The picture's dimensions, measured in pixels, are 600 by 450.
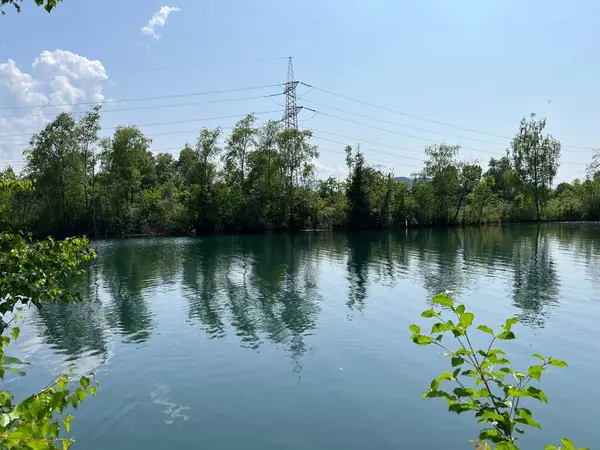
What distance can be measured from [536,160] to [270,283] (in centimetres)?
8044

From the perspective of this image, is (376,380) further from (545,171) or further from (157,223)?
(545,171)

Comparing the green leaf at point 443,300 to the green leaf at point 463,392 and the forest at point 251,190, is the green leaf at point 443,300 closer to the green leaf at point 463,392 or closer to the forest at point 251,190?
the green leaf at point 463,392

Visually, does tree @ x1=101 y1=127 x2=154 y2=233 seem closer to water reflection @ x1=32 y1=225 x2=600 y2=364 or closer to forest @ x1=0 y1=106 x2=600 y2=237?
forest @ x1=0 y1=106 x2=600 y2=237

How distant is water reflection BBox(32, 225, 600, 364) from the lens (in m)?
16.4

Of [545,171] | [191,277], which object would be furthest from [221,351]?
[545,171]

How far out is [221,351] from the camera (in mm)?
13891

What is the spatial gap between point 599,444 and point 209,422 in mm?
7462

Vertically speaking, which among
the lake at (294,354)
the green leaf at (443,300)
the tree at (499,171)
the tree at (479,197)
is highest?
the tree at (499,171)

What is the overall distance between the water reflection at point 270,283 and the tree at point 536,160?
4767 centimetres

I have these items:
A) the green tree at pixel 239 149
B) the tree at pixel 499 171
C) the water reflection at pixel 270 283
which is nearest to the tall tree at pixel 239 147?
the green tree at pixel 239 149

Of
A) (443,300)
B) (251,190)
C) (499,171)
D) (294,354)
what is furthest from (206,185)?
(499,171)

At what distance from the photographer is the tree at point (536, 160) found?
8738 centimetres

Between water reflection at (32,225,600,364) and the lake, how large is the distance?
0.43 feet

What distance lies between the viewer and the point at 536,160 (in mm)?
87938
